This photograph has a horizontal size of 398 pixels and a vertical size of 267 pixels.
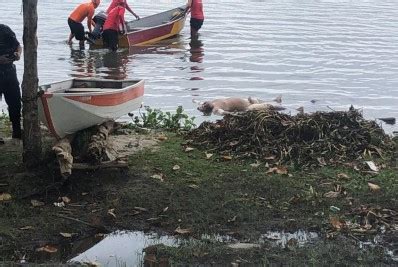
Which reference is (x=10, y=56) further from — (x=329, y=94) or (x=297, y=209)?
(x=329, y=94)

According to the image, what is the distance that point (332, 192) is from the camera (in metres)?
7.16

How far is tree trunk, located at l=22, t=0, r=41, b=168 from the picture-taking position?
7277 mm

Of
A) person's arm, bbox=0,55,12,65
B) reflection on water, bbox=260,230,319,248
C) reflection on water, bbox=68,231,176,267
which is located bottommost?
reflection on water, bbox=68,231,176,267

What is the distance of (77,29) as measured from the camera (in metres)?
20.8

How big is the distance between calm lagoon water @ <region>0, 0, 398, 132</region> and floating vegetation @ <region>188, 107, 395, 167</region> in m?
3.44

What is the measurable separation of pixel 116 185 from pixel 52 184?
0.74m

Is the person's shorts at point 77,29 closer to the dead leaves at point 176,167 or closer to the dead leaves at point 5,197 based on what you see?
the dead leaves at point 176,167

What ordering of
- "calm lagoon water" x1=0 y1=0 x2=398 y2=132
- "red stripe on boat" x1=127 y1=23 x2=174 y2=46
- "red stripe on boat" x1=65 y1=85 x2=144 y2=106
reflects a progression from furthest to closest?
"red stripe on boat" x1=127 y1=23 x2=174 y2=46 < "calm lagoon water" x1=0 y1=0 x2=398 y2=132 < "red stripe on boat" x1=65 y1=85 x2=144 y2=106

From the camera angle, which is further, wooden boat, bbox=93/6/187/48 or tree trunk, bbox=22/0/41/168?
wooden boat, bbox=93/6/187/48

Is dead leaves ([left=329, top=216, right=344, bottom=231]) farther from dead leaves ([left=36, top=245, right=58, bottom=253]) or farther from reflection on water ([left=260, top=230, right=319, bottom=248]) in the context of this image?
dead leaves ([left=36, top=245, right=58, bottom=253])

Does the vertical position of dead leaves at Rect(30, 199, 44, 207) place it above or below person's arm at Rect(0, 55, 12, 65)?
below

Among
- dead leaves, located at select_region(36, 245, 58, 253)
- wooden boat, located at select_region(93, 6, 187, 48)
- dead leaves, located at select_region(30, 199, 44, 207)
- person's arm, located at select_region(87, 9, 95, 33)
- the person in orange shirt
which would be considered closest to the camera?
dead leaves, located at select_region(36, 245, 58, 253)

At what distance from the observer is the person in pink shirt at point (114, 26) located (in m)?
19.7

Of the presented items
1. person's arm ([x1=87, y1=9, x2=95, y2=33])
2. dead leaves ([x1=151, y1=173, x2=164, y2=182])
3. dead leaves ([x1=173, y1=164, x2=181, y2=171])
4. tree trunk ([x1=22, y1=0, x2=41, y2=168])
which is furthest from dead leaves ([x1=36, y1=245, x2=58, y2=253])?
person's arm ([x1=87, y1=9, x2=95, y2=33])
